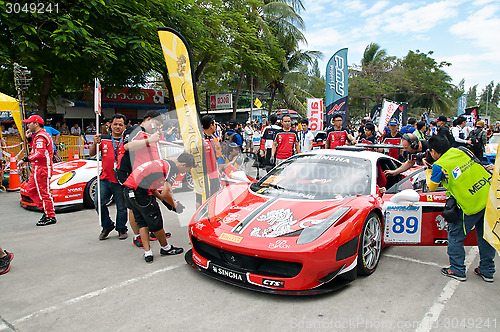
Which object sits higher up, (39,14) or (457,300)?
(39,14)

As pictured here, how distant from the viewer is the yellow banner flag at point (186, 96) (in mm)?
4648

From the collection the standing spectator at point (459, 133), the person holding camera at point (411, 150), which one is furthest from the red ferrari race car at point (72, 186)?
the standing spectator at point (459, 133)

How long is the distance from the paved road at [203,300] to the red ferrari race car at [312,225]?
0.16 m

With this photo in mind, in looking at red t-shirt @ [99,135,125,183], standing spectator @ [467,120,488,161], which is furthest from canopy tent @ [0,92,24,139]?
standing spectator @ [467,120,488,161]

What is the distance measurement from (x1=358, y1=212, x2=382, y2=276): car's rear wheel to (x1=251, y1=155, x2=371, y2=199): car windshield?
361mm

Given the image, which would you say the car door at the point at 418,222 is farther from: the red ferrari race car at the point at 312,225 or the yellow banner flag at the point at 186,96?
the yellow banner flag at the point at 186,96

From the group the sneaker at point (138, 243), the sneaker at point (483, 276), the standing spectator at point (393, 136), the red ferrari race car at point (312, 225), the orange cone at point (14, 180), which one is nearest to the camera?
the red ferrari race car at point (312, 225)

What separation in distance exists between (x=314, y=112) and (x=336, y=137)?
16.3 ft

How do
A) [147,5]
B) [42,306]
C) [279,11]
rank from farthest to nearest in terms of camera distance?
[279,11], [147,5], [42,306]

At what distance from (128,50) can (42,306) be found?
938 cm

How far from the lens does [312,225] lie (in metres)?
3.08

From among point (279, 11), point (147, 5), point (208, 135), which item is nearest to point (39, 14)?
point (147, 5)

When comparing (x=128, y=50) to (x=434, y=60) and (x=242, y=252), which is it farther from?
(x=434, y=60)

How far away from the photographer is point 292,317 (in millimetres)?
2697
